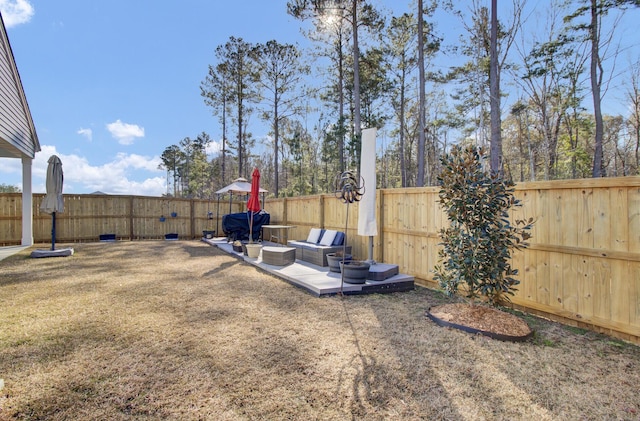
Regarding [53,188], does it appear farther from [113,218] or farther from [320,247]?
[320,247]

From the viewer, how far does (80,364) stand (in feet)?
7.74

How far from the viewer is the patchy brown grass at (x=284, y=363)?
188 cm

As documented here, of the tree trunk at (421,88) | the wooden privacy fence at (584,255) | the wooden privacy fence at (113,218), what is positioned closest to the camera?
the wooden privacy fence at (584,255)

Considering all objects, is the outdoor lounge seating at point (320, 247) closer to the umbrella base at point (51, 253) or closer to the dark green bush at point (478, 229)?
the dark green bush at point (478, 229)

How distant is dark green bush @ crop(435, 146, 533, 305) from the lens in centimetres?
322

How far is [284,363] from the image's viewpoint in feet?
7.94

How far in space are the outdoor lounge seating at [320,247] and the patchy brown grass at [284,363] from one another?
6.88ft

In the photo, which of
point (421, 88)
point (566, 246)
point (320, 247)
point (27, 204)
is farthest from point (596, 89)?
point (27, 204)

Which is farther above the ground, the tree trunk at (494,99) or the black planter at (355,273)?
the tree trunk at (494,99)

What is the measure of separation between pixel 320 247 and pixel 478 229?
3.54 meters

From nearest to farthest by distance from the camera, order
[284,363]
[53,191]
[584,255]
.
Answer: [284,363] → [584,255] → [53,191]

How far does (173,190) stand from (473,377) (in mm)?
37514

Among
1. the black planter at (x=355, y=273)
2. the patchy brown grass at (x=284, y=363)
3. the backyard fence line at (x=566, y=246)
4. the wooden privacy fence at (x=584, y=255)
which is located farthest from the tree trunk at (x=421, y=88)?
the patchy brown grass at (x=284, y=363)

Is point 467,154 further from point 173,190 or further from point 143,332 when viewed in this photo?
point 173,190
